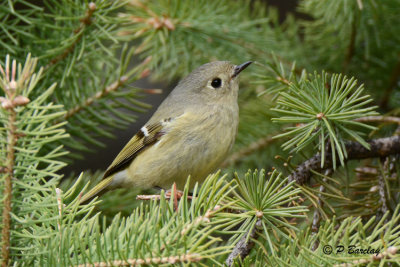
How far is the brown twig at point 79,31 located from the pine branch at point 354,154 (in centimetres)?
71

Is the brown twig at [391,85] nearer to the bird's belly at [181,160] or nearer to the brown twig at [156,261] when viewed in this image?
the bird's belly at [181,160]

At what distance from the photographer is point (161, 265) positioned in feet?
2.49

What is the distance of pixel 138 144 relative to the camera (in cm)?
187

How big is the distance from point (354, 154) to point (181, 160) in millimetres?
602

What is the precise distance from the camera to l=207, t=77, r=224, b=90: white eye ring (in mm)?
1870

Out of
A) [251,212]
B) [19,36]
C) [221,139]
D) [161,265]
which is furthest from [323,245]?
[19,36]

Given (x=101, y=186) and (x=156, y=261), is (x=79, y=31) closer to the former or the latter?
(x=101, y=186)

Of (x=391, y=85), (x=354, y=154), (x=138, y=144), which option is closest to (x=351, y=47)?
(x=391, y=85)

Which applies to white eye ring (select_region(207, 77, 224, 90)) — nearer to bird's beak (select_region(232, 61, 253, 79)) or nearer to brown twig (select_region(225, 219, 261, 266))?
bird's beak (select_region(232, 61, 253, 79))

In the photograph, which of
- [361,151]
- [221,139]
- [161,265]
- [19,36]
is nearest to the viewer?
[161,265]

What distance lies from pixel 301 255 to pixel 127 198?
0.89 meters

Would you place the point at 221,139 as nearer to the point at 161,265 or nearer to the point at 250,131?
the point at 250,131

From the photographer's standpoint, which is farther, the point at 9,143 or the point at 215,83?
the point at 215,83

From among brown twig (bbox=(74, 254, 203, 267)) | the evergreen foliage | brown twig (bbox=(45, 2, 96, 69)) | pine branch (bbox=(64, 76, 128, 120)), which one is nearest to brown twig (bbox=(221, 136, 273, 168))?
the evergreen foliage
